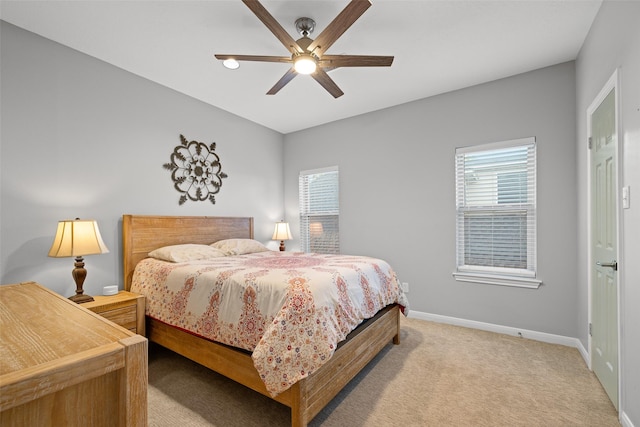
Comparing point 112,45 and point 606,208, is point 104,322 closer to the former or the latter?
point 112,45

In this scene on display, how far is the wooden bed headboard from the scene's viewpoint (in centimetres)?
280

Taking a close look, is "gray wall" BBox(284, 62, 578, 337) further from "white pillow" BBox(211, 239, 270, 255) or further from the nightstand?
the nightstand

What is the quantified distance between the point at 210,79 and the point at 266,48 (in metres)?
0.89

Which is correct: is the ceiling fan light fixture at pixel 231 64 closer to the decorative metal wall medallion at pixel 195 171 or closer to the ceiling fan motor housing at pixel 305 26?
the ceiling fan motor housing at pixel 305 26

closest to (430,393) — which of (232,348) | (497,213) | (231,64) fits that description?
(232,348)

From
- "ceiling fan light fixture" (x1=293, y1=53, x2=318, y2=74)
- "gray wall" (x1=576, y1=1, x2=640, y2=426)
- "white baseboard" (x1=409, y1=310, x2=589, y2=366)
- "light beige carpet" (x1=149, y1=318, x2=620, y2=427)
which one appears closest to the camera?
"gray wall" (x1=576, y1=1, x2=640, y2=426)

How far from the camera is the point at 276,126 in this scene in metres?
4.59

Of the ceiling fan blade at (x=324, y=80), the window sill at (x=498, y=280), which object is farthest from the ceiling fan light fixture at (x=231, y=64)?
the window sill at (x=498, y=280)

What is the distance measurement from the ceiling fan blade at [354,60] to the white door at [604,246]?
1485mm

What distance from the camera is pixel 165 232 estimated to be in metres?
3.12

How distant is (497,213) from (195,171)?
3.56 meters

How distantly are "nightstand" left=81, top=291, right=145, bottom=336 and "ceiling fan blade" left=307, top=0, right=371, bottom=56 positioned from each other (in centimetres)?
248

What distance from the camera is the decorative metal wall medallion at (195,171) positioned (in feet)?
11.0

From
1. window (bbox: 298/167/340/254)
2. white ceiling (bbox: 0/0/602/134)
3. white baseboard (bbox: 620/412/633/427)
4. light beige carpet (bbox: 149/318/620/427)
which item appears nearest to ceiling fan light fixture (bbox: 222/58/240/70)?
white ceiling (bbox: 0/0/602/134)
